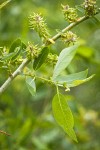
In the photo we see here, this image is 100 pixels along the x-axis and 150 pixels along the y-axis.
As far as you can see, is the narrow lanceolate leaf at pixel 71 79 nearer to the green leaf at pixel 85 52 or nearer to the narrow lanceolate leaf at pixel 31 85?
the narrow lanceolate leaf at pixel 31 85

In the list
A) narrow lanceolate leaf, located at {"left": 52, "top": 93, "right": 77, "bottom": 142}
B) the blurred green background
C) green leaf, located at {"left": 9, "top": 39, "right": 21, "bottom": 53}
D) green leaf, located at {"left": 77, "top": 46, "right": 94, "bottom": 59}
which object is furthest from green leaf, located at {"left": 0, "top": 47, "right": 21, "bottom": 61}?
green leaf, located at {"left": 77, "top": 46, "right": 94, "bottom": 59}

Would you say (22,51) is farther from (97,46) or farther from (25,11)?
(97,46)

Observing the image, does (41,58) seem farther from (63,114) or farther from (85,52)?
(85,52)

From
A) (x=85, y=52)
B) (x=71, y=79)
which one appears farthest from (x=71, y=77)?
(x=85, y=52)

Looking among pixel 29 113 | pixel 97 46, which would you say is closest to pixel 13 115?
pixel 29 113

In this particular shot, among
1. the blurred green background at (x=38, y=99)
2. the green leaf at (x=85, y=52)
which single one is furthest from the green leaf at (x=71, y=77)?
the green leaf at (x=85, y=52)

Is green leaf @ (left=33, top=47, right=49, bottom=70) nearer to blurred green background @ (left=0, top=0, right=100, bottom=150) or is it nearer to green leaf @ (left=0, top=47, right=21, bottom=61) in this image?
green leaf @ (left=0, top=47, right=21, bottom=61)
